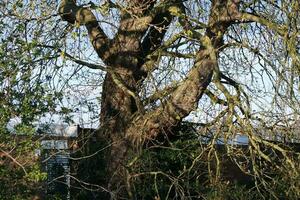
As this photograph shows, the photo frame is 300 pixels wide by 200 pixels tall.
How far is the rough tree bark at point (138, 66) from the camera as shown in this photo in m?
8.55

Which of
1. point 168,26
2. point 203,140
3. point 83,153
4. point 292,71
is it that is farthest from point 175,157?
point 292,71

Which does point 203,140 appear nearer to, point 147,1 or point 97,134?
point 97,134

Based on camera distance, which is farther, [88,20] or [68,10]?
[88,20]

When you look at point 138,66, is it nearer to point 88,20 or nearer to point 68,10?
point 88,20

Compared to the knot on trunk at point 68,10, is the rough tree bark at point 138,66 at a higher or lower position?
lower

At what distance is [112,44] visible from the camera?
946 cm

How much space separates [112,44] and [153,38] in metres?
0.72

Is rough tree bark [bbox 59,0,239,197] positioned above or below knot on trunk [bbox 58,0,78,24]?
below

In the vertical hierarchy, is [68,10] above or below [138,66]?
above

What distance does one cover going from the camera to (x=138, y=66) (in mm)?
9539

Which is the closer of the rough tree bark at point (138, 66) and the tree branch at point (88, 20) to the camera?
the rough tree bark at point (138, 66)

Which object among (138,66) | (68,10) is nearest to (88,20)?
(68,10)

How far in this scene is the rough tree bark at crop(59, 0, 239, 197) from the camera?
8.55 metres

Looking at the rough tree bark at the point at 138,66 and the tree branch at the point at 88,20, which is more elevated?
the tree branch at the point at 88,20
